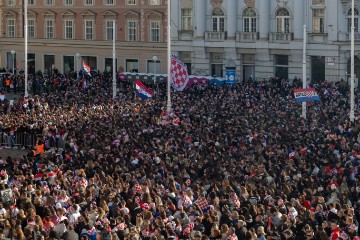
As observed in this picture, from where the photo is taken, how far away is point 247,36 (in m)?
78.2

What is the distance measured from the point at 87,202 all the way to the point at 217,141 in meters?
14.7

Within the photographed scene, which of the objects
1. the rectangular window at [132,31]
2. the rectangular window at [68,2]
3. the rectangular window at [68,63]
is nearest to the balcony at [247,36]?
the rectangular window at [132,31]

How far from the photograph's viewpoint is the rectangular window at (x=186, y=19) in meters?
81.4

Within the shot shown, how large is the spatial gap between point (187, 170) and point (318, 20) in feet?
137

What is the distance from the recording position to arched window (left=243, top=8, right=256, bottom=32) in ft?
258

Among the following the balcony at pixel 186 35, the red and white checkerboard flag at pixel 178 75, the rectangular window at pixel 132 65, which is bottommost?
the red and white checkerboard flag at pixel 178 75

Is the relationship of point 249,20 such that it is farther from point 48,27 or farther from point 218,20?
point 48,27

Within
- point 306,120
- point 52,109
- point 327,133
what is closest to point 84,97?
point 52,109

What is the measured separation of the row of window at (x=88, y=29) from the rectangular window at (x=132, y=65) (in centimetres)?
186

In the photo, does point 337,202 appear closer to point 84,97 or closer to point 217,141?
point 217,141

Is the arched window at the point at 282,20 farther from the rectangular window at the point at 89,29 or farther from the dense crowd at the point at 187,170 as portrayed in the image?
the rectangular window at the point at 89,29

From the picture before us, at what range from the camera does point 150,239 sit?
2462 cm

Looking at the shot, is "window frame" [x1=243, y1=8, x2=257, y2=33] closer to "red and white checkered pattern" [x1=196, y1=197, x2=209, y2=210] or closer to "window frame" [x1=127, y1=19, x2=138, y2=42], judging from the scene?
"window frame" [x1=127, y1=19, x2=138, y2=42]

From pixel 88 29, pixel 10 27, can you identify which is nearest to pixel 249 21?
pixel 88 29
